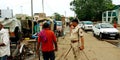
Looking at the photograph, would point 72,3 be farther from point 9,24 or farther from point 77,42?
point 77,42

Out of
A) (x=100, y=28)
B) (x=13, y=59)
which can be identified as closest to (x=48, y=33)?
(x=13, y=59)

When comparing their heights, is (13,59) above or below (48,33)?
below

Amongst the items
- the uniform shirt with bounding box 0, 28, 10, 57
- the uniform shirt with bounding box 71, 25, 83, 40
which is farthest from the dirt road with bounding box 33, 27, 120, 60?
the uniform shirt with bounding box 0, 28, 10, 57

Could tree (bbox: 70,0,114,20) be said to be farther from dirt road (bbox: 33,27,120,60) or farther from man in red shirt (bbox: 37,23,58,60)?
man in red shirt (bbox: 37,23,58,60)

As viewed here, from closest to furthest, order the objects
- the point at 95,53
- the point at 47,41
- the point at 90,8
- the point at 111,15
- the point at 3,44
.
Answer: the point at 47,41 → the point at 3,44 → the point at 95,53 → the point at 111,15 → the point at 90,8

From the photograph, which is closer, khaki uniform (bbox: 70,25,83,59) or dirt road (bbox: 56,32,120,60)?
khaki uniform (bbox: 70,25,83,59)

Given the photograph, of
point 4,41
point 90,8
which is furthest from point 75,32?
point 90,8

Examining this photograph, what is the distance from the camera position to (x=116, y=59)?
40.9 ft

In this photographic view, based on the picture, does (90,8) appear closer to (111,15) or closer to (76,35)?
(111,15)

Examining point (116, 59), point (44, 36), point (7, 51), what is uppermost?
point (44, 36)

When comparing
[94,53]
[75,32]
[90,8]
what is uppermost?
[90,8]

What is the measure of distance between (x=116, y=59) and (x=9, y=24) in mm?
6978

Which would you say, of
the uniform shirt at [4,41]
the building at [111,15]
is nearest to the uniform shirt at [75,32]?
the uniform shirt at [4,41]

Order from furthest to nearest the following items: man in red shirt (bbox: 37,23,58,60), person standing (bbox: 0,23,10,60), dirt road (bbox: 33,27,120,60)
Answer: dirt road (bbox: 33,27,120,60)
person standing (bbox: 0,23,10,60)
man in red shirt (bbox: 37,23,58,60)
